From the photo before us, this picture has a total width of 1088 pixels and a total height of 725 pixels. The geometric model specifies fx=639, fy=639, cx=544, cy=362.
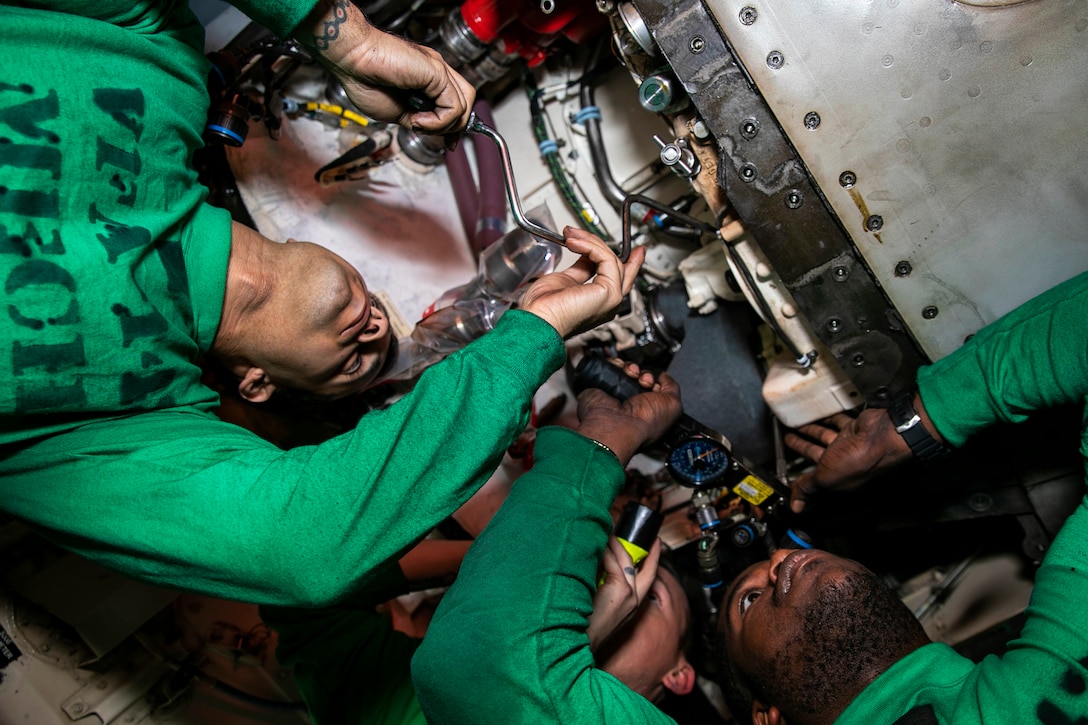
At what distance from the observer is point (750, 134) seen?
54.7 inches

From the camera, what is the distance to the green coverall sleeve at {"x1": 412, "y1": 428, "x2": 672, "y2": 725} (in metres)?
1.14

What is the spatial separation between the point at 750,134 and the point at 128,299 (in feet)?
4.16

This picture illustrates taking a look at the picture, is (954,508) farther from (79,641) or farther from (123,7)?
(79,641)

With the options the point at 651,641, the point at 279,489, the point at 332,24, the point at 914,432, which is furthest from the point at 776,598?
the point at 332,24

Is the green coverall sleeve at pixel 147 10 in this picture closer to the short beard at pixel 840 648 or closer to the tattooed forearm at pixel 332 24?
the tattooed forearm at pixel 332 24

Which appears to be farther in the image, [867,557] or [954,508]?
[867,557]

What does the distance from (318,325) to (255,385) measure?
0.99 ft

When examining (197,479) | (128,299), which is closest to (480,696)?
(197,479)

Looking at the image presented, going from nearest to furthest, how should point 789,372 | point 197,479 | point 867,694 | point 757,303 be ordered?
1. point 197,479
2. point 867,694
3. point 757,303
4. point 789,372

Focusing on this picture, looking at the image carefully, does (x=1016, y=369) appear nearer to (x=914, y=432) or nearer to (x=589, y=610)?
(x=914, y=432)

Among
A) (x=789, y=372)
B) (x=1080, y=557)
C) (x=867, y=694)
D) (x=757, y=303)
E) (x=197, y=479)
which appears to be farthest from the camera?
(x=789, y=372)

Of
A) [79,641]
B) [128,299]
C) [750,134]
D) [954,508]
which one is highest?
[128,299]

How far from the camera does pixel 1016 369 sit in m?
1.34

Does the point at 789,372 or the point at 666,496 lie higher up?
the point at 789,372
